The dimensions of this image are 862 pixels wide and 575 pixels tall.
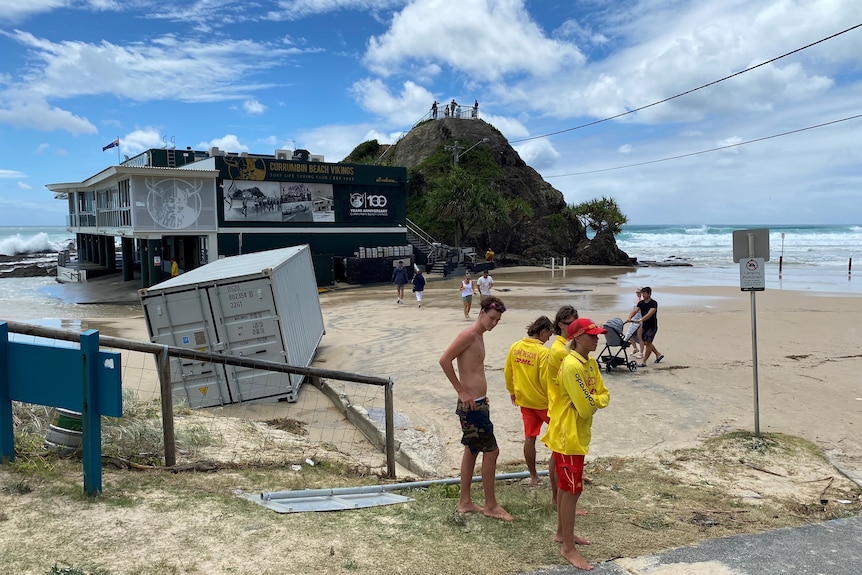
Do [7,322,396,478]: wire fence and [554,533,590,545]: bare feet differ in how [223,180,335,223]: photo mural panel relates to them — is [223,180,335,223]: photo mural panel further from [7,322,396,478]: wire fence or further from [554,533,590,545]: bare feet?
[554,533,590,545]: bare feet

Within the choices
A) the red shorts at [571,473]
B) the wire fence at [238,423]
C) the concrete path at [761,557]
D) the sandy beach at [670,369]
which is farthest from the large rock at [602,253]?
the red shorts at [571,473]

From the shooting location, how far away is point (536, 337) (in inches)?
222

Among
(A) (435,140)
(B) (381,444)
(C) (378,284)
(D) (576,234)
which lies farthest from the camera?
(A) (435,140)

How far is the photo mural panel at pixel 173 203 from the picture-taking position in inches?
1115

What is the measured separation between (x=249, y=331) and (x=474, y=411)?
5962mm

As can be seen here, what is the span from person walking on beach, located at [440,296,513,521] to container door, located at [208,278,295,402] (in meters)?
5.64

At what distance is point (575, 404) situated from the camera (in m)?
4.21

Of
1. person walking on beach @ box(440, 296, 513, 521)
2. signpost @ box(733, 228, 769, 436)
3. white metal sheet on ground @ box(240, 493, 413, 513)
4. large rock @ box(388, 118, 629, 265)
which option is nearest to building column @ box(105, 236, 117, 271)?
large rock @ box(388, 118, 629, 265)

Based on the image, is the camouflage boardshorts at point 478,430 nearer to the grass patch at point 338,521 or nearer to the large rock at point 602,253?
the grass patch at point 338,521

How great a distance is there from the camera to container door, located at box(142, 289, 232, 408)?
971 centimetres

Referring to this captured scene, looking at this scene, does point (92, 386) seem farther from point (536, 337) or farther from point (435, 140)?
point (435, 140)

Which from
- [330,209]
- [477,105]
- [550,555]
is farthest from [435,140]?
[550,555]

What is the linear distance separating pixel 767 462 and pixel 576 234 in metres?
47.9

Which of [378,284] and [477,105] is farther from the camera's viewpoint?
[477,105]
